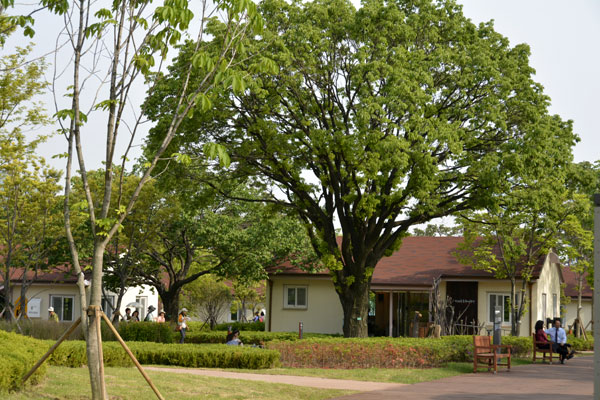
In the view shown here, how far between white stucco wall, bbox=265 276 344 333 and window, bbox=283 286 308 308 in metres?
0.17

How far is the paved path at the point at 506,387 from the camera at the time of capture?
15016mm

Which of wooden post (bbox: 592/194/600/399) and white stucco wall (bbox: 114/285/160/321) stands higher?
wooden post (bbox: 592/194/600/399)

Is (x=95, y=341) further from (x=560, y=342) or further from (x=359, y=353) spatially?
(x=560, y=342)

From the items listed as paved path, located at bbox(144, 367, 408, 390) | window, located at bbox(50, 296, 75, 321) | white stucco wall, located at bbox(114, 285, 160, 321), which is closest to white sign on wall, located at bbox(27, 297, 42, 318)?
window, located at bbox(50, 296, 75, 321)

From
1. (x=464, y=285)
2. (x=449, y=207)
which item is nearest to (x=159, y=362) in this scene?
(x=449, y=207)

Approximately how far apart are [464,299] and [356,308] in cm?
1068

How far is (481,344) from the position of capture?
21906mm

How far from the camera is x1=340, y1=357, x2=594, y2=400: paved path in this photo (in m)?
15.0

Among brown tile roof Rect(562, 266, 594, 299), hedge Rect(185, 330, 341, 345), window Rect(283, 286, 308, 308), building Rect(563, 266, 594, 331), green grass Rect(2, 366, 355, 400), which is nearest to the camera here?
green grass Rect(2, 366, 355, 400)

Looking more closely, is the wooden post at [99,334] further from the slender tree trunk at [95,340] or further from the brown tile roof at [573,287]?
the brown tile roof at [573,287]

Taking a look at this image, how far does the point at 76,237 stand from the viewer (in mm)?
32875

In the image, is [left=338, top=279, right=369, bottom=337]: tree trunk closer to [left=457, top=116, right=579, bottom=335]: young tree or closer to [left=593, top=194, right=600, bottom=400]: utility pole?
[left=457, top=116, right=579, bottom=335]: young tree

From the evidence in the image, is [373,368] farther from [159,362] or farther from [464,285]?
[464,285]

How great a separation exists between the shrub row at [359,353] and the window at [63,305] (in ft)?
83.8
